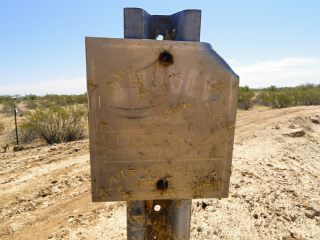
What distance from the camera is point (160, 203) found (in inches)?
51.0

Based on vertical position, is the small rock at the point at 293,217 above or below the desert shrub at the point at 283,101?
below

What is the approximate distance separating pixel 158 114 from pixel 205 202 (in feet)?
8.43

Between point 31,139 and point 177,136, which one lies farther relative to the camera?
point 31,139

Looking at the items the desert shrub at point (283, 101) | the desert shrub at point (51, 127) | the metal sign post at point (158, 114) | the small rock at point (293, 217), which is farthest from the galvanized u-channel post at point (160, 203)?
the desert shrub at point (283, 101)

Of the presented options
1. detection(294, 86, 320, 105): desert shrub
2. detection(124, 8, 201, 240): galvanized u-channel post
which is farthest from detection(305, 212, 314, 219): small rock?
detection(294, 86, 320, 105): desert shrub

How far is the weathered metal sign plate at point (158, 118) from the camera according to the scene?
931mm

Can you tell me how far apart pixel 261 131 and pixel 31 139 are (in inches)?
363

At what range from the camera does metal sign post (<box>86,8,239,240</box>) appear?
3.06 feet

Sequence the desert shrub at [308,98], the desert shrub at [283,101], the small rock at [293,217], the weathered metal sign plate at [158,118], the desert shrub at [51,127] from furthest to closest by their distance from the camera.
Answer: the desert shrub at [308,98] → the desert shrub at [283,101] → the desert shrub at [51,127] → the small rock at [293,217] → the weathered metal sign plate at [158,118]

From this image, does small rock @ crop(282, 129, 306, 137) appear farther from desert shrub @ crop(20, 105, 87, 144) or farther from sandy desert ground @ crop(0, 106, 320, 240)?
desert shrub @ crop(20, 105, 87, 144)

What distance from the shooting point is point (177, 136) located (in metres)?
1.01

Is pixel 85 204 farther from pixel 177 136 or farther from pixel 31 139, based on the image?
pixel 31 139

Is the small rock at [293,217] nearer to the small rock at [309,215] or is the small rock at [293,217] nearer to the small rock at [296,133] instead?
the small rock at [309,215]

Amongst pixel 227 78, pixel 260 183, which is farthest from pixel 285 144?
pixel 227 78
